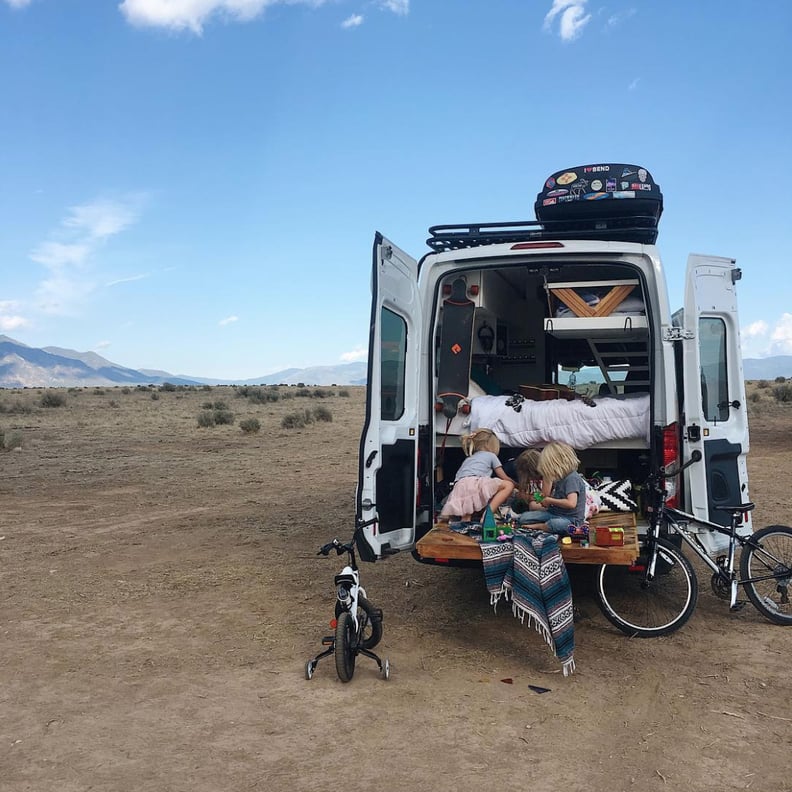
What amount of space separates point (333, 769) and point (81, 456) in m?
14.0

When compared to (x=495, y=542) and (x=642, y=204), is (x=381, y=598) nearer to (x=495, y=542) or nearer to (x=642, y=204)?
(x=495, y=542)

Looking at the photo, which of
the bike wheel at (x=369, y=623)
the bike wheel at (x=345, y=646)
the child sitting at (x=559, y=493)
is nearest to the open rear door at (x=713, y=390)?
the child sitting at (x=559, y=493)

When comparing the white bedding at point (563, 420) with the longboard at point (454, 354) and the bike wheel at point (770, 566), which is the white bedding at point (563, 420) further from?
the bike wheel at point (770, 566)

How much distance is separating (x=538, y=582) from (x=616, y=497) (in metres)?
1.62

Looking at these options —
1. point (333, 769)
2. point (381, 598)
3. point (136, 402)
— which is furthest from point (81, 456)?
point (136, 402)

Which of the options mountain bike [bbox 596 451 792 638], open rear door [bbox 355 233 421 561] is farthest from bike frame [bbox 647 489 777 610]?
open rear door [bbox 355 233 421 561]

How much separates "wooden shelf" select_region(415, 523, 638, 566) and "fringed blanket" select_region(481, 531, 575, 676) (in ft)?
0.37

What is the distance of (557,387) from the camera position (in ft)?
23.6

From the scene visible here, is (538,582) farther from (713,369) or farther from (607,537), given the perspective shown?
(713,369)

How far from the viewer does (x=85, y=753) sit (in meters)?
3.73

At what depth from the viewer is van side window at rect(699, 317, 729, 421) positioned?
5680 millimetres

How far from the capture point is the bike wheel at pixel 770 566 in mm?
5473

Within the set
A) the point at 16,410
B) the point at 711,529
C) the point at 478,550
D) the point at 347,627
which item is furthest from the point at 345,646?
the point at 16,410

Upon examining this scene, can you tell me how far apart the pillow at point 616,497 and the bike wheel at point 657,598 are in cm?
46
